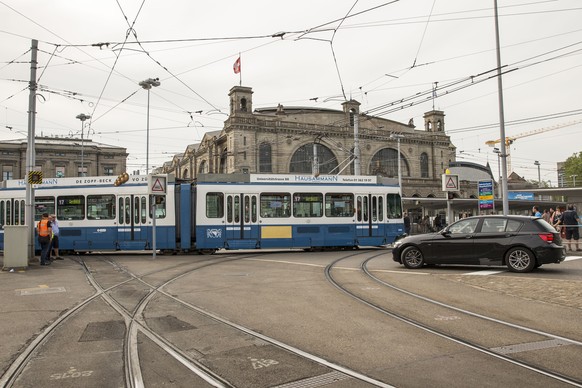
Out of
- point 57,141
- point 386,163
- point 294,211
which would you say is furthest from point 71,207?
point 57,141

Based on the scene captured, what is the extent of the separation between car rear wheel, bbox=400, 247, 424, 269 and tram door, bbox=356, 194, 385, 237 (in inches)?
301

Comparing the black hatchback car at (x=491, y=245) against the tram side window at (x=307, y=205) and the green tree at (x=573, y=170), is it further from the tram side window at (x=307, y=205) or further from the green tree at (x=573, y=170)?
the green tree at (x=573, y=170)

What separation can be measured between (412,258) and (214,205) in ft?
29.8

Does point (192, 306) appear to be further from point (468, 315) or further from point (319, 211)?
point (319, 211)

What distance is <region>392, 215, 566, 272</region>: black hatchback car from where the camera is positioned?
11992 mm

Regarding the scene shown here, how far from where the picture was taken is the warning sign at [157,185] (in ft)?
58.2

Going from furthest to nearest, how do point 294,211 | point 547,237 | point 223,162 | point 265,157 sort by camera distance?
point 223,162 → point 265,157 → point 294,211 → point 547,237

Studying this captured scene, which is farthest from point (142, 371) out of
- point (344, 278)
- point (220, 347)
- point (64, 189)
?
point (64, 189)

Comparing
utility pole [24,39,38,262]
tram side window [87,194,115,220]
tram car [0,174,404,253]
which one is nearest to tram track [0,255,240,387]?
utility pole [24,39,38,262]

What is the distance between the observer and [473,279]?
11344mm

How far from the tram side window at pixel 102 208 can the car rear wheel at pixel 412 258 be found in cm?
1210

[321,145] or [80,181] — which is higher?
[321,145]

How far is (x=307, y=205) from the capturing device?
20.9m

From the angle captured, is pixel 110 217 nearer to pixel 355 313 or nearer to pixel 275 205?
pixel 275 205
